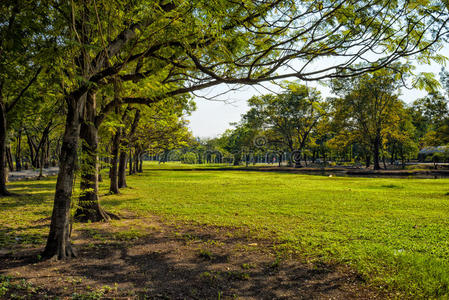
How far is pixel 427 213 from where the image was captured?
967 cm

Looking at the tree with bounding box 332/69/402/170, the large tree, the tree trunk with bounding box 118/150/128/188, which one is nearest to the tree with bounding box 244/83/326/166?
the tree with bounding box 332/69/402/170

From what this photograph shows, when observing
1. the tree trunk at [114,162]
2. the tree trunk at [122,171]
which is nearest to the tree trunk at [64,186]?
the tree trunk at [114,162]

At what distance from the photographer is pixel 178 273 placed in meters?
4.63

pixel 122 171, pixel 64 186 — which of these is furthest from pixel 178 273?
pixel 122 171

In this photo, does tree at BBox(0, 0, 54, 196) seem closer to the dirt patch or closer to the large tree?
the large tree

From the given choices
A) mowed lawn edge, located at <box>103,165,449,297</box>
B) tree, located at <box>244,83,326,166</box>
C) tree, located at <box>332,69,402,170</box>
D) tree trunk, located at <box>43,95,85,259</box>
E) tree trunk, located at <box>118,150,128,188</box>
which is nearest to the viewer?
mowed lawn edge, located at <box>103,165,449,297</box>

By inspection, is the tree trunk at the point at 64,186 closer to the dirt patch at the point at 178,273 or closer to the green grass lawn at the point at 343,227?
the dirt patch at the point at 178,273

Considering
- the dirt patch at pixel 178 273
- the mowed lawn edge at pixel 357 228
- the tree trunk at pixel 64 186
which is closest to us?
the dirt patch at pixel 178 273

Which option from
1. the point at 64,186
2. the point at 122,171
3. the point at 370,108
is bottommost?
the point at 122,171

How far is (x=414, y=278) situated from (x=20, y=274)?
21.1 ft

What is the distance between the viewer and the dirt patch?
12.7ft

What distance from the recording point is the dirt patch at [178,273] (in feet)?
12.7

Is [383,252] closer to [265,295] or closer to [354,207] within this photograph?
[265,295]

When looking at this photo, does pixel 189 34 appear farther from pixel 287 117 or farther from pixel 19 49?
pixel 287 117
